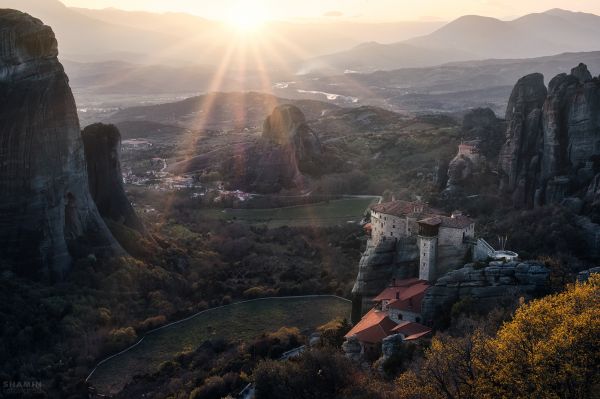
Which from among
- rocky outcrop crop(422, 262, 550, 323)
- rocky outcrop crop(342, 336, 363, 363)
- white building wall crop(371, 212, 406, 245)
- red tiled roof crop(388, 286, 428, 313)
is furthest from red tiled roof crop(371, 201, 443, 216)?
rocky outcrop crop(342, 336, 363, 363)

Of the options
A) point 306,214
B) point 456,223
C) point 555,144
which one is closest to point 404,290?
point 456,223

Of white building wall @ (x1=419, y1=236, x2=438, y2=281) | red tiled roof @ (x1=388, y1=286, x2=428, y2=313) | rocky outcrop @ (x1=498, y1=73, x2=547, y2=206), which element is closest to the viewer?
red tiled roof @ (x1=388, y1=286, x2=428, y2=313)

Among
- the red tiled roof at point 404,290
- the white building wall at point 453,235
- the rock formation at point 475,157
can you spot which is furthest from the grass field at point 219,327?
the rock formation at point 475,157

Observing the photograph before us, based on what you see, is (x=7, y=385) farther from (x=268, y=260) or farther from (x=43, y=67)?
(x=268, y=260)

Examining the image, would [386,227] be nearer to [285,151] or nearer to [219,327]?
[219,327]

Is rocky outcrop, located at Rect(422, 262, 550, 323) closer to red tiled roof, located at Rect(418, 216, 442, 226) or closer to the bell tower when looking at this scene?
the bell tower

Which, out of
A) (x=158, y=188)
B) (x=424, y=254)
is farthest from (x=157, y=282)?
(x=158, y=188)
